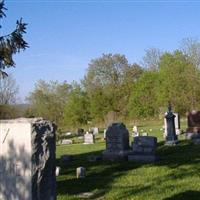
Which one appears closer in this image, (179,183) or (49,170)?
(49,170)

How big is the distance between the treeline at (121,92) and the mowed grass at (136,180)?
3714 cm

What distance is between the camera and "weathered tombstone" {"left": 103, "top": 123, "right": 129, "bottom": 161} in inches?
670

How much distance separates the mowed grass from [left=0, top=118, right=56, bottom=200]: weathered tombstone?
3.74 meters

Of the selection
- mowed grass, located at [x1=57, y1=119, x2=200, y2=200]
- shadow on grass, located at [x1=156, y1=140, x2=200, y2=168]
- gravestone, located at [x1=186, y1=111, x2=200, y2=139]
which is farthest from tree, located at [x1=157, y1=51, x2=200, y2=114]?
mowed grass, located at [x1=57, y1=119, x2=200, y2=200]

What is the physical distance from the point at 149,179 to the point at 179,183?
1.08 meters

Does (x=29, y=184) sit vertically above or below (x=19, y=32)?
below

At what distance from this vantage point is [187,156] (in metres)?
16.6

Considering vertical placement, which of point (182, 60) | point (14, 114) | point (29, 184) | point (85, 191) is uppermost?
point (182, 60)

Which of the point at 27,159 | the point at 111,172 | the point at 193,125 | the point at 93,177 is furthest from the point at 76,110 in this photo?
the point at 27,159

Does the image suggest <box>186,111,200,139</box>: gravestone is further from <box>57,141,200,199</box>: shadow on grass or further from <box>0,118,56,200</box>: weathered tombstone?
<box>0,118,56,200</box>: weathered tombstone

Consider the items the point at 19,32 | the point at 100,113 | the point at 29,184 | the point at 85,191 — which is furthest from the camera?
the point at 100,113

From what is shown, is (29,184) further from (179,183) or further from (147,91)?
(147,91)

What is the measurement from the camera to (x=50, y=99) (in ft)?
198

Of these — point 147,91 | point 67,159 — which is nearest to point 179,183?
point 67,159
